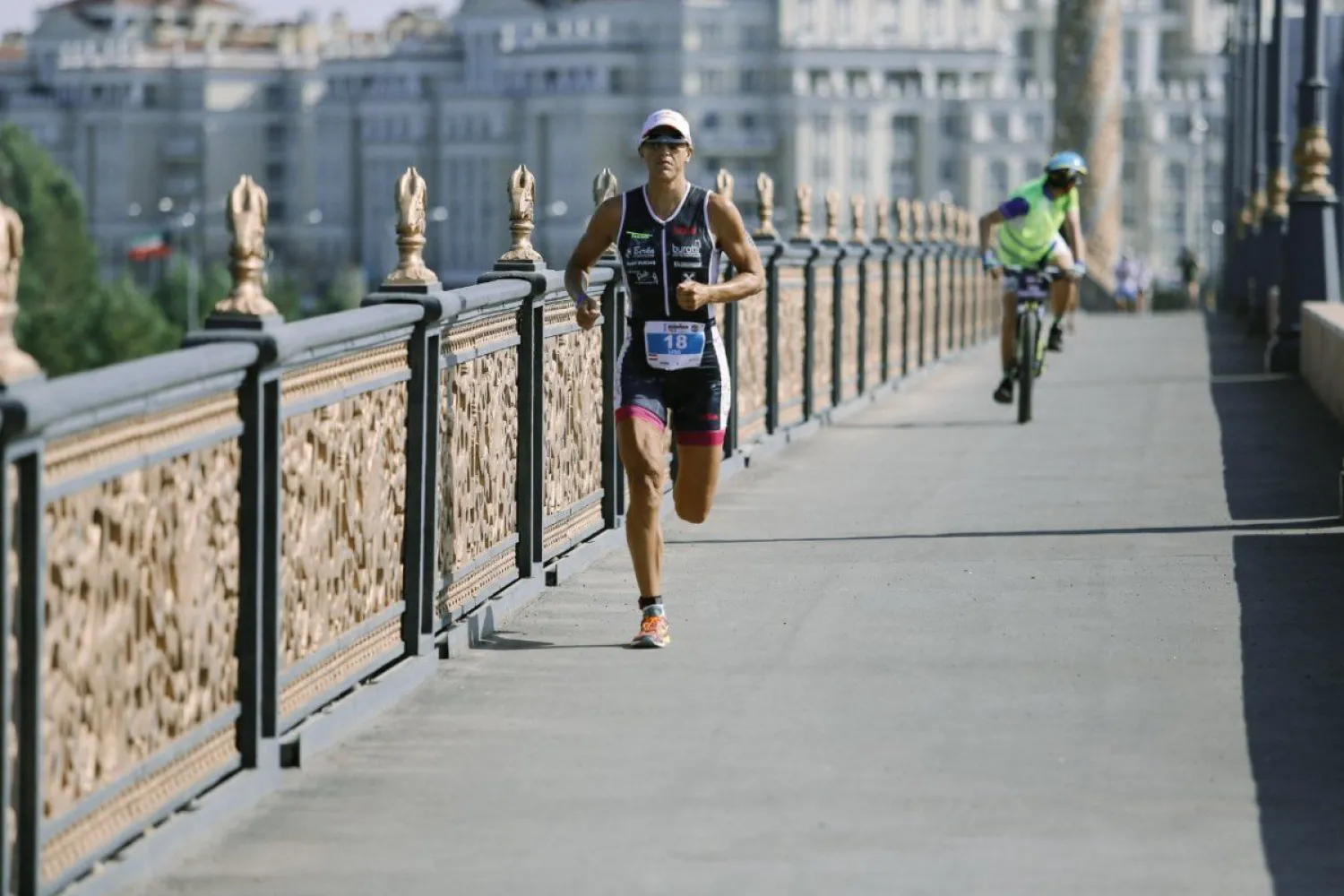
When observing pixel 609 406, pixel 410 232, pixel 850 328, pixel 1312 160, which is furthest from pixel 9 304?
pixel 1312 160

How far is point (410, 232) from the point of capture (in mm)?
9914

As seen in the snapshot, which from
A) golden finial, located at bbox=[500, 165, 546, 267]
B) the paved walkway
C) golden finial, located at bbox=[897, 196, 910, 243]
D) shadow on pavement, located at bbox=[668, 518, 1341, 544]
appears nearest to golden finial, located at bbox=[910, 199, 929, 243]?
golden finial, located at bbox=[897, 196, 910, 243]

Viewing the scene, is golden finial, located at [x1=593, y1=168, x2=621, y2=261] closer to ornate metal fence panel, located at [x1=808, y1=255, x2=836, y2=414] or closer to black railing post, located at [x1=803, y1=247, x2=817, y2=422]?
black railing post, located at [x1=803, y1=247, x2=817, y2=422]

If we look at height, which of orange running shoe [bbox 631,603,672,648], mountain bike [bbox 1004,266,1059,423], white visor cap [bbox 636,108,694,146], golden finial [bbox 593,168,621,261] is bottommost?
orange running shoe [bbox 631,603,672,648]

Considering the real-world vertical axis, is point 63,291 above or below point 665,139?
below

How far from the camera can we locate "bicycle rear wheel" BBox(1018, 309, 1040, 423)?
2216 centimetres

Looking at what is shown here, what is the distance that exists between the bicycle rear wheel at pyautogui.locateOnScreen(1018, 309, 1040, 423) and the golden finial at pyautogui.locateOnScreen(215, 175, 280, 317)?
46.8 feet

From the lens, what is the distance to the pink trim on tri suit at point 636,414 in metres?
10.9

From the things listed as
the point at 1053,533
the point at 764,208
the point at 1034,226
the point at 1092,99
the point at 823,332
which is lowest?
the point at 1053,533

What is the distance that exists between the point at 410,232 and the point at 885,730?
211 cm

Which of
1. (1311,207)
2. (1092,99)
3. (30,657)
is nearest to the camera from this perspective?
(30,657)

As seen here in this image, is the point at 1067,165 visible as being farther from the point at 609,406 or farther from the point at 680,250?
the point at 680,250

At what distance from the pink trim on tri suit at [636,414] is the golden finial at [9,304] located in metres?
4.44

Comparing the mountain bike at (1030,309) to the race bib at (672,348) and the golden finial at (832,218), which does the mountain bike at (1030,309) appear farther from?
the race bib at (672,348)
